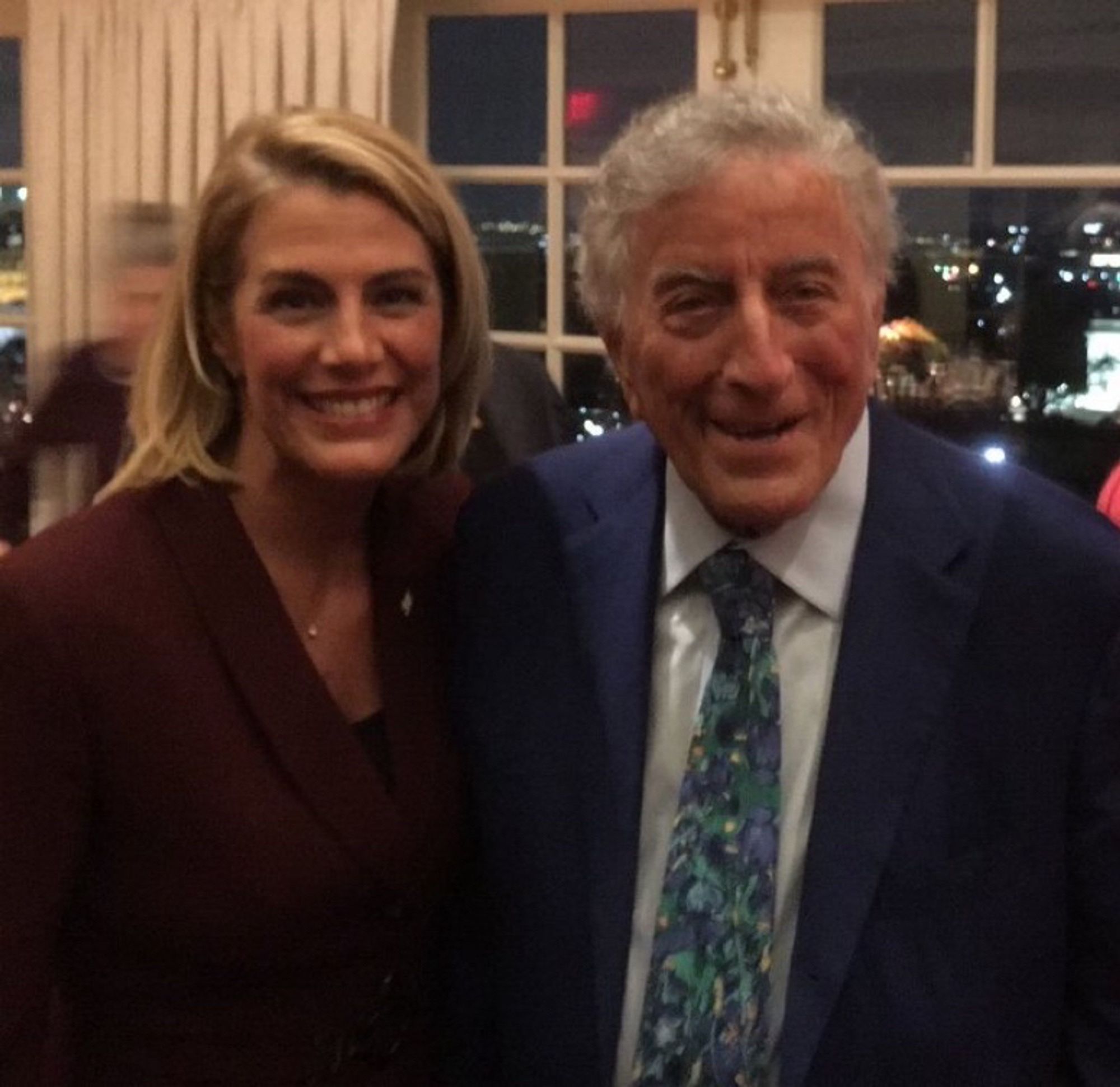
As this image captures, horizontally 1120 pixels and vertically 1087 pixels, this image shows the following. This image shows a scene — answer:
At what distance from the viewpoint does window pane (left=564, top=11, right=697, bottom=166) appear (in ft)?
11.2

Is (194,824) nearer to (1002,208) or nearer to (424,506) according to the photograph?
(424,506)

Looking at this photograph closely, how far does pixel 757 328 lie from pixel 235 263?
0.49 metres

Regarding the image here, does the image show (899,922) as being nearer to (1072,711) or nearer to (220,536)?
(1072,711)

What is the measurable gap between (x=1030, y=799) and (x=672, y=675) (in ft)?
1.02

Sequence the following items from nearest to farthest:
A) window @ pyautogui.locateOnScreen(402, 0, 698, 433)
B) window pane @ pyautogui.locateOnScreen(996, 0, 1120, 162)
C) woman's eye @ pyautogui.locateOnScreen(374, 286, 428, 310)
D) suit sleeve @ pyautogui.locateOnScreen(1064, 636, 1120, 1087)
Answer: suit sleeve @ pyautogui.locateOnScreen(1064, 636, 1120, 1087) → woman's eye @ pyautogui.locateOnScreen(374, 286, 428, 310) → window pane @ pyautogui.locateOnScreen(996, 0, 1120, 162) → window @ pyautogui.locateOnScreen(402, 0, 698, 433)

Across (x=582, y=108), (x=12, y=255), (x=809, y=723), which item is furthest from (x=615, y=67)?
(x=809, y=723)

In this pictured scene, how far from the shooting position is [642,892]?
53.8 inches

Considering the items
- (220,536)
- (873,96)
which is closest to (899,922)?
(220,536)

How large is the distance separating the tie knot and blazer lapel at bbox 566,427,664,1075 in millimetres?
64

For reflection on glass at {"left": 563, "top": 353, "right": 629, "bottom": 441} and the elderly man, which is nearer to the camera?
the elderly man

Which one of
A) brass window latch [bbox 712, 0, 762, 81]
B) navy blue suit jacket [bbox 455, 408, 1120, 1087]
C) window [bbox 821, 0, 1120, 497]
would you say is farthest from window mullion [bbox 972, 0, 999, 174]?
navy blue suit jacket [bbox 455, 408, 1120, 1087]

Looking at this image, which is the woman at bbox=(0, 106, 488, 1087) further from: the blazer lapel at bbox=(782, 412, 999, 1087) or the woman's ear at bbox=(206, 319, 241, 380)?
the blazer lapel at bbox=(782, 412, 999, 1087)

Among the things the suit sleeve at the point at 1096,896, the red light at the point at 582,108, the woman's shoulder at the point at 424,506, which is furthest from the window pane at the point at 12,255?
the suit sleeve at the point at 1096,896

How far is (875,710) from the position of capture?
132 cm
